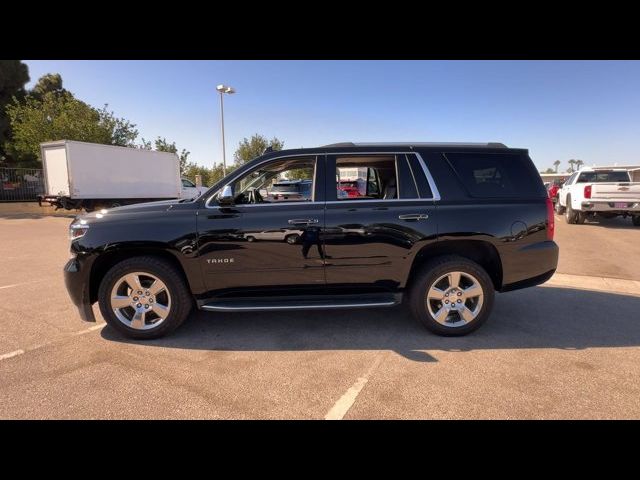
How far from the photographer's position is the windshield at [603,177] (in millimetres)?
12141

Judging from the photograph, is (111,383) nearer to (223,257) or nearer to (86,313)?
(86,313)

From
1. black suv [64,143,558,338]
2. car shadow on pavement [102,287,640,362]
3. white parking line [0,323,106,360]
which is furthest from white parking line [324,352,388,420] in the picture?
white parking line [0,323,106,360]

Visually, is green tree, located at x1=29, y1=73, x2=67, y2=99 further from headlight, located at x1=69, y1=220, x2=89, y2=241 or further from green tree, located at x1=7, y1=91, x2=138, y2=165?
headlight, located at x1=69, y1=220, x2=89, y2=241

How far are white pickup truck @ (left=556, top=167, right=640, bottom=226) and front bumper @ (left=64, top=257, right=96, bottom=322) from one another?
539 inches

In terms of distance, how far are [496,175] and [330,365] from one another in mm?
2635

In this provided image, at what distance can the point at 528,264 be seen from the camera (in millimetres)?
3725

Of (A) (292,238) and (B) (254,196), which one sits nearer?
(A) (292,238)

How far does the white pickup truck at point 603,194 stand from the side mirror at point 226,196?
12.5 m

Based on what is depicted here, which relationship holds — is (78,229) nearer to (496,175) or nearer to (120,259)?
(120,259)

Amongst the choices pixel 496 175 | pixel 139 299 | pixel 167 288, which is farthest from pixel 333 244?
pixel 139 299

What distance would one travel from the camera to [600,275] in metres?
6.07

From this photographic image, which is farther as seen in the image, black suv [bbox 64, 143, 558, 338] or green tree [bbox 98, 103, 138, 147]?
green tree [bbox 98, 103, 138, 147]

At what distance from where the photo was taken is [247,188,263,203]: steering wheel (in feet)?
12.8

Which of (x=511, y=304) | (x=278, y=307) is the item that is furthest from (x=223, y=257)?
(x=511, y=304)
